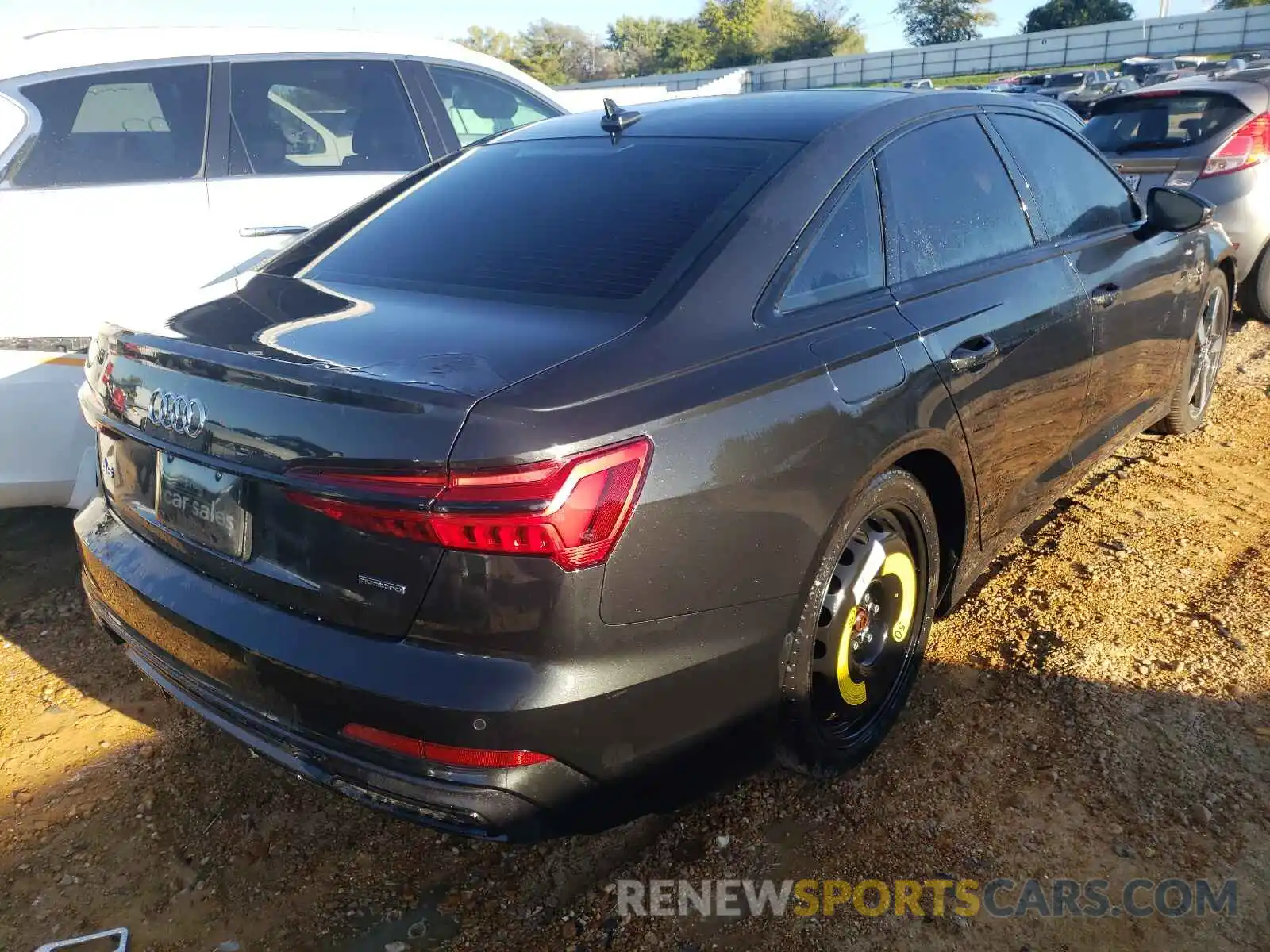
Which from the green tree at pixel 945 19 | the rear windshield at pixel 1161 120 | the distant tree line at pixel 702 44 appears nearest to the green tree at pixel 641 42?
the distant tree line at pixel 702 44

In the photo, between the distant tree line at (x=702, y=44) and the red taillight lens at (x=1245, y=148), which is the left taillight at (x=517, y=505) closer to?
the red taillight lens at (x=1245, y=148)

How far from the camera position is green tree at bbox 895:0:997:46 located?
68000 mm

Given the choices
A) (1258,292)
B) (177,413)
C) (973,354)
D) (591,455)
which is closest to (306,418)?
(177,413)

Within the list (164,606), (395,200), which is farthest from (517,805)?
(395,200)

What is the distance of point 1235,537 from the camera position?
379cm

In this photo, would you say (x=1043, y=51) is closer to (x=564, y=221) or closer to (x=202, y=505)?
(x=564, y=221)

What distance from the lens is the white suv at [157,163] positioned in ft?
11.1

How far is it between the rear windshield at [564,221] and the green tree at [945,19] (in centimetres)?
7332

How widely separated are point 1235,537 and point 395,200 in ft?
10.9

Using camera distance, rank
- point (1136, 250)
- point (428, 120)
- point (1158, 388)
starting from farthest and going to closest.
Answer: point (428, 120), point (1158, 388), point (1136, 250)

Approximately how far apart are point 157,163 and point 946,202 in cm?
301

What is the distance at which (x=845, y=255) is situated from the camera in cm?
238

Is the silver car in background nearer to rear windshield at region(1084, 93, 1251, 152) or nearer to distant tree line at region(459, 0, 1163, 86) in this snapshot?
rear windshield at region(1084, 93, 1251, 152)

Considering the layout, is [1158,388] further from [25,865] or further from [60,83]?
[60,83]
